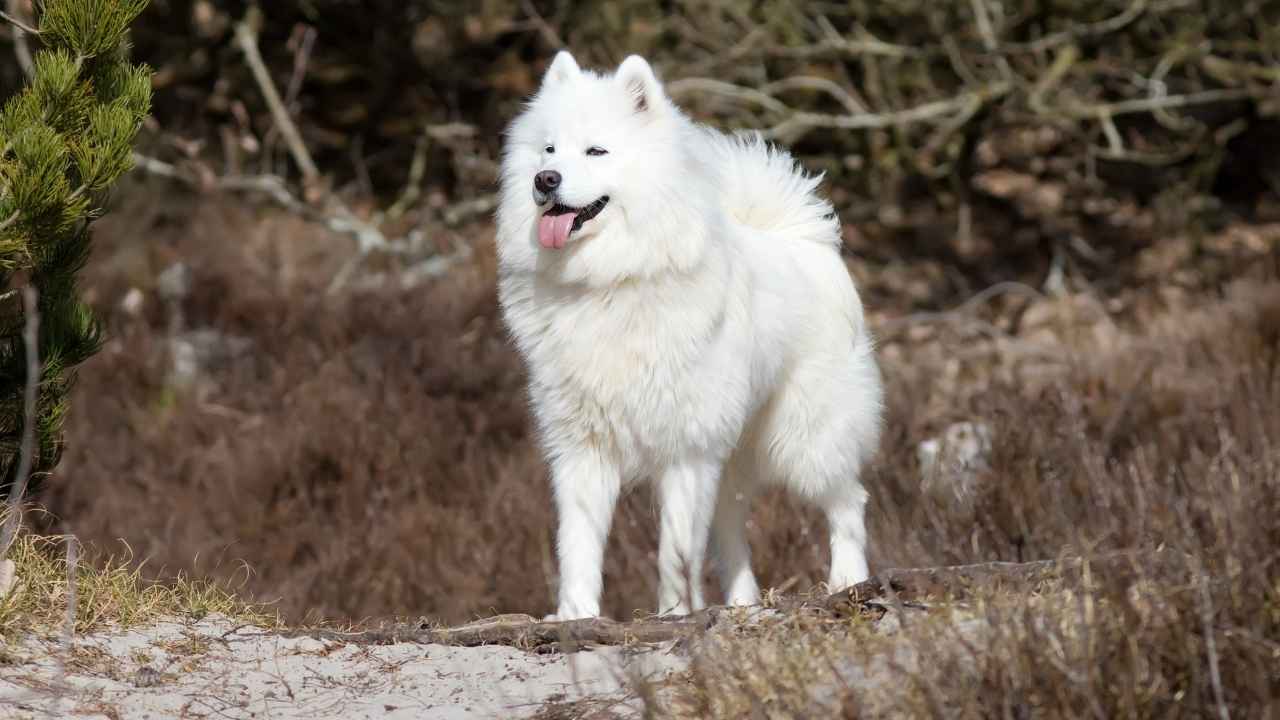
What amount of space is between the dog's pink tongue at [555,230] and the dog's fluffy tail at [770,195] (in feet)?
2.90

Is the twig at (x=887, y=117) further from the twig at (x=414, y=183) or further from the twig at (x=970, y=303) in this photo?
the twig at (x=414, y=183)

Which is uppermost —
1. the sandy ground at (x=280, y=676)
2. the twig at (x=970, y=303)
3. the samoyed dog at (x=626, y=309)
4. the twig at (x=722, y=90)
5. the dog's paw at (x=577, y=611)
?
the twig at (x=722, y=90)

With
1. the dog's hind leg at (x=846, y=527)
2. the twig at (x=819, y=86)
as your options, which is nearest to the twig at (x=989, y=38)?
the twig at (x=819, y=86)

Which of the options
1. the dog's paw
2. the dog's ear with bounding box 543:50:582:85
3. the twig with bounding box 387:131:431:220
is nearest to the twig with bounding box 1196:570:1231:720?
the dog's paw

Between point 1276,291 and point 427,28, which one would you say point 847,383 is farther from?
point 427,28

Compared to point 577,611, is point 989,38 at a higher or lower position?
higher

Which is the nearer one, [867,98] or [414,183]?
[867,98]

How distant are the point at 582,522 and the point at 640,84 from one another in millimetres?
1286

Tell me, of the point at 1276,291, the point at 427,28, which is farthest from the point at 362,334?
the point at 1276,291

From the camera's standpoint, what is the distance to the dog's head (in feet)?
12.7

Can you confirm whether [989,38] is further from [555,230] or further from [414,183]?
[555,230]

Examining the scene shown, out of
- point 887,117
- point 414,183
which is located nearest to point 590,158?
point 887,117

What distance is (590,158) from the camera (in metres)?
3.96

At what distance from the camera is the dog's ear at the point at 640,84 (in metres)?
4.06
